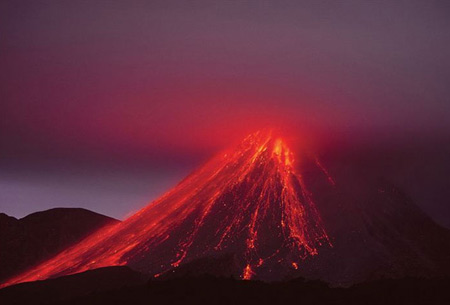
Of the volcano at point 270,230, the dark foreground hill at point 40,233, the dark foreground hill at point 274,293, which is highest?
the dark foreground hill at point 40,233

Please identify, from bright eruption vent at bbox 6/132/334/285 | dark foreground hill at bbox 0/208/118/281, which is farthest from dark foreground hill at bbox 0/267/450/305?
dark foreground hill at bbox 0/208/118/281

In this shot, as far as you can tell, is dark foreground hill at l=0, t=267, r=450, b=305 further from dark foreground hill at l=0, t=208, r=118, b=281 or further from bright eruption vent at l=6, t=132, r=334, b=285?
dark foreground hill at l=0, t=208, r=118, b=281

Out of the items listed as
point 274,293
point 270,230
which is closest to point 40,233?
point 270,230

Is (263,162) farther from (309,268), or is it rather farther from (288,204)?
(309,268)

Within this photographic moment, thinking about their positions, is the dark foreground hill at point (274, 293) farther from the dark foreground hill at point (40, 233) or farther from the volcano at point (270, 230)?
the dark foreground hill at point (40, 233)

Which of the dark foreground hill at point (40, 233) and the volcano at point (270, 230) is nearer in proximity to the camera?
the volcano at point (270, 230)

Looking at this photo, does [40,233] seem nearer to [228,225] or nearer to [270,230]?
[228,225]

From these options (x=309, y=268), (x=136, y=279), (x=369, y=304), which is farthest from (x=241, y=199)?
(x=369, y=304)

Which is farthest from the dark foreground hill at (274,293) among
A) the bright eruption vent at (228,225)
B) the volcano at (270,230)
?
the bright eruption vent at (228,225)

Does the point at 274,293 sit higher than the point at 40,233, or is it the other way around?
the point at 40,233
